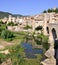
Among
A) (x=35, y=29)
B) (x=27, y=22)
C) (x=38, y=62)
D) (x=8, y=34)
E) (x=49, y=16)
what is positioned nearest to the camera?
(x=38, y=62)

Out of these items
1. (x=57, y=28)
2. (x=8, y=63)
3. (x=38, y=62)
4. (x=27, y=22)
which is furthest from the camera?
(x=27, y=22)

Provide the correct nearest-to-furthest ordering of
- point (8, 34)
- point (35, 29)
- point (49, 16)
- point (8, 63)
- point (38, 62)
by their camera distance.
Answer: point (8, 63), point (38, 62), point (8, 34), point (49, 16), point (35, 29)

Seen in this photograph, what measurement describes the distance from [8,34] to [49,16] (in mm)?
9447

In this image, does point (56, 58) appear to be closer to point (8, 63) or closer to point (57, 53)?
point (57, 53)

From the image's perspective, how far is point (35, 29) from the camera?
148 ft

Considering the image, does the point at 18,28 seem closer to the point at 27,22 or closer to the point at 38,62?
the point at 27,22

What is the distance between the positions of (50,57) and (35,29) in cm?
2717

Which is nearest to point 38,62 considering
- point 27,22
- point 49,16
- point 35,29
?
point 49,16

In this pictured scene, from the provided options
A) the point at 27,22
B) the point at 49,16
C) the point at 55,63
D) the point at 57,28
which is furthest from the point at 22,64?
the point at 27,22

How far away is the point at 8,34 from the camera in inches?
1358

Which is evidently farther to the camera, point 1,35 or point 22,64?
point 1,35

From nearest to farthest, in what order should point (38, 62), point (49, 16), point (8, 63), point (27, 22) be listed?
point (8, 63), point (38, 62), point (49, 16), point (27, 22)

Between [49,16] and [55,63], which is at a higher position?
[49,16]

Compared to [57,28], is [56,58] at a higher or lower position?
lower
